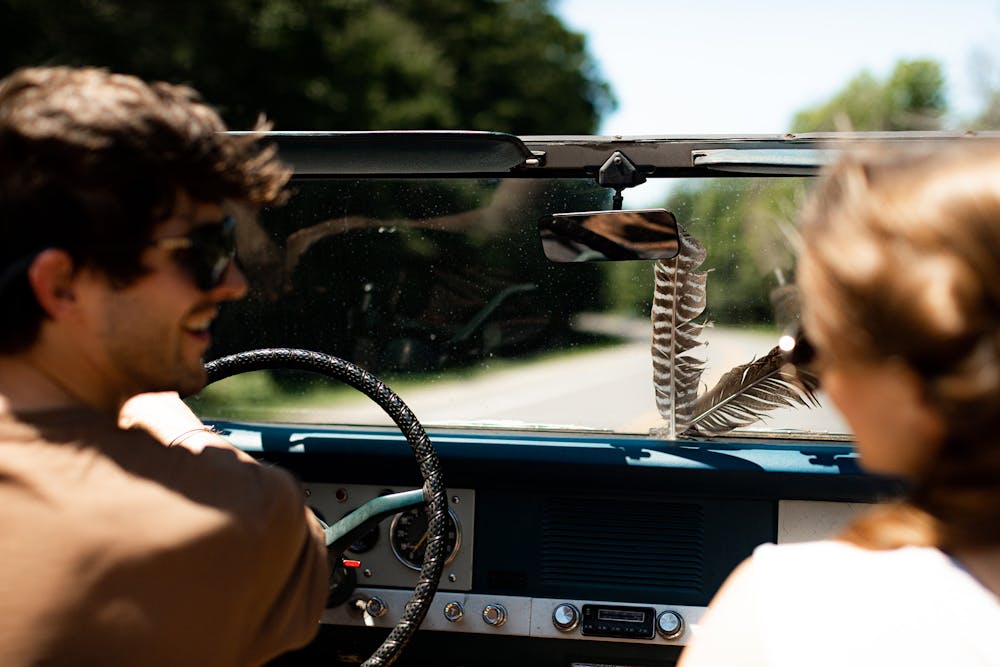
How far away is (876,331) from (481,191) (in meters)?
1.91

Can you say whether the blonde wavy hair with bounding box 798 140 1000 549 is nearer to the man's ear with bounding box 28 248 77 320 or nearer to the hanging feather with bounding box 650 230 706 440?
the man's ear with bounding box 28 248 77 320

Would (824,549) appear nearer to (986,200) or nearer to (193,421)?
(986,200)

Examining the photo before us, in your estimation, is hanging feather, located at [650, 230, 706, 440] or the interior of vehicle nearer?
the interior of vehicle

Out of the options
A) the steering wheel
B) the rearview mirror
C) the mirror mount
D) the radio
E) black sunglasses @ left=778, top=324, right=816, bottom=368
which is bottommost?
the radio

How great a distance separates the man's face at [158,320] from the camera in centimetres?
147

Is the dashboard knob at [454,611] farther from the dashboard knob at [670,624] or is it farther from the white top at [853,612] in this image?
the white top at [853,612]

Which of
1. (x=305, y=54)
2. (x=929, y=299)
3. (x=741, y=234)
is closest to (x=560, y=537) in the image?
(x=741, y=234)

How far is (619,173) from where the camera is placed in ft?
8.47

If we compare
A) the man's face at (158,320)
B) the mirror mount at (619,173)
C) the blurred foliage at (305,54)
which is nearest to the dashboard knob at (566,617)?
the mirror mount at (619,173)

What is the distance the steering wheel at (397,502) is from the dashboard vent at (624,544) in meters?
0.53

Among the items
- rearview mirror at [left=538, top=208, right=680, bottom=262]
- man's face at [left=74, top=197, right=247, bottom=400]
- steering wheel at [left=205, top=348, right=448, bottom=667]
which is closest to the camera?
man's face at [left=74, top=197, right=247, bottom=400]

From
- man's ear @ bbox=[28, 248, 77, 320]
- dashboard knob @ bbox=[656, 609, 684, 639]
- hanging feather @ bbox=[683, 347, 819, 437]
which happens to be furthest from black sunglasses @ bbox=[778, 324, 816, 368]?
man's ear @ bbox=[28, 248, 77, 320]

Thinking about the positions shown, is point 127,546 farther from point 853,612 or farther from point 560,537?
point 560,537

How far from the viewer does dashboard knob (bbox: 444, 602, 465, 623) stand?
258 centimetres
